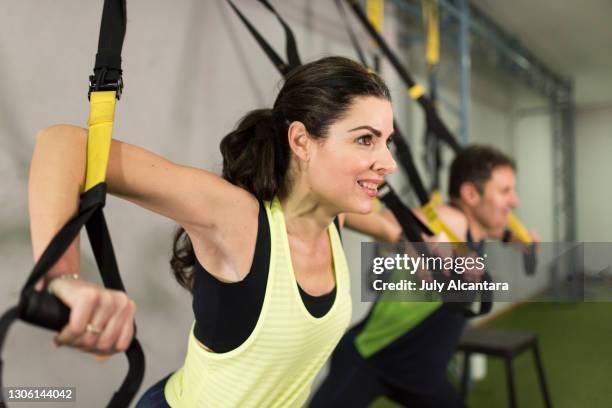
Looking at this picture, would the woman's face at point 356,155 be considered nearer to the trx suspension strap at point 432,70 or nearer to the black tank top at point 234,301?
the black tank top at point 234,301

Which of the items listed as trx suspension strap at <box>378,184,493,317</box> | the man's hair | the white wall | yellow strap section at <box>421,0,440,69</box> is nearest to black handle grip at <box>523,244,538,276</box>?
the man's hair

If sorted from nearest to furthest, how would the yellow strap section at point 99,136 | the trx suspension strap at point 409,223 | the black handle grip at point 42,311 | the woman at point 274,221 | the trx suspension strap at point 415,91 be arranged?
the black handle grip at point 42,311 → the yellow strap section at point 99,136 → the woman at point 274,221 → the trx suspension strap at point 409,223 → the trx suspension strap at point 415,91

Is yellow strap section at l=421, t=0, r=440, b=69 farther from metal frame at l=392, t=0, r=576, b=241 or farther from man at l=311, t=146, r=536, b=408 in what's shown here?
metal frame at l=392, t=0, r=576, b=241

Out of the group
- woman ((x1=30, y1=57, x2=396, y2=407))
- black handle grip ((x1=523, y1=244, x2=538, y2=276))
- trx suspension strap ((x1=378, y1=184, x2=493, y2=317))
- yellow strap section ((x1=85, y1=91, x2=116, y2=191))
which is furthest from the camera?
black handle grip ((x1=523, y1=244, x2=538, y2=276))

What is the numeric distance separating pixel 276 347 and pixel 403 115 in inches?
66.4

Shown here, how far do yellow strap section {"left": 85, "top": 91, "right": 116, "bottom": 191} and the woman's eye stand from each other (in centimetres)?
34

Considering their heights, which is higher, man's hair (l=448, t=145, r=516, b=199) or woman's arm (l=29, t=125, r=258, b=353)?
man's hair (l=448, t=145, r=516, b=199)

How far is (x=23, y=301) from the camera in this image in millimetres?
367

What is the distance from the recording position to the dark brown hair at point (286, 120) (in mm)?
722

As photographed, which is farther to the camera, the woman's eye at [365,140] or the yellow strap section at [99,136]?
the woman's eye at [365,140]

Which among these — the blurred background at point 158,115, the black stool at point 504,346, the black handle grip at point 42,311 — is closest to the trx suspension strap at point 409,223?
the blurred background at point 158,115

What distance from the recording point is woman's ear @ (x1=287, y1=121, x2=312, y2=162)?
2.43 feet

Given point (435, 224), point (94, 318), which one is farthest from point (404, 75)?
point (94, 318)

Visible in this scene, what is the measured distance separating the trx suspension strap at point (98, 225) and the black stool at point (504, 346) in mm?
1473
